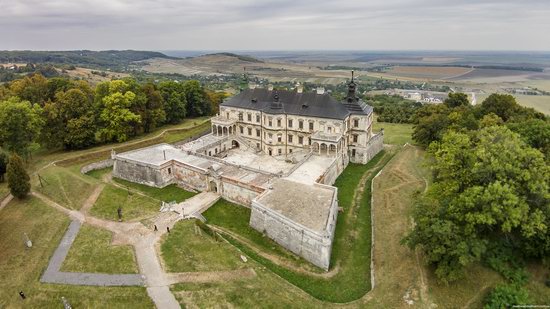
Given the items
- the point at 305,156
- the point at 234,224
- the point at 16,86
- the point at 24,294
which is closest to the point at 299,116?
the point at 305,156

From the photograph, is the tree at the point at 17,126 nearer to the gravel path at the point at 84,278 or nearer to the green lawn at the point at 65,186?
the green lawn at the point at 65,186

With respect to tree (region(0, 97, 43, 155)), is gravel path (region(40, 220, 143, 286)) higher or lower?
lower

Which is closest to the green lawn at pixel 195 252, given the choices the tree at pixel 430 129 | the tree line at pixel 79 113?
the tree line at pixel 79 113

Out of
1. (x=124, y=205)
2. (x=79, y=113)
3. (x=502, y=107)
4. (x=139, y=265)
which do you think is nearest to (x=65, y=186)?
(x=124, y=205)

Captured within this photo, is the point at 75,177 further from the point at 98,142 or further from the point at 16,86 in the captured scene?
A: the point at 16,86

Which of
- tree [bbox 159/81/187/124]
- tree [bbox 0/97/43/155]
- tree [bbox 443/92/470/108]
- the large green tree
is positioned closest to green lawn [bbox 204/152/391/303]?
the large green tree

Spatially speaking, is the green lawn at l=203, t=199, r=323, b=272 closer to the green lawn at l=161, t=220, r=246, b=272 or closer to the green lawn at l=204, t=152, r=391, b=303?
the green lawn at l=204, t=152, r=391, b=303

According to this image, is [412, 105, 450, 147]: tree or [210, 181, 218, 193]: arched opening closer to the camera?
[210, 181, 218, 193]: arched opening
